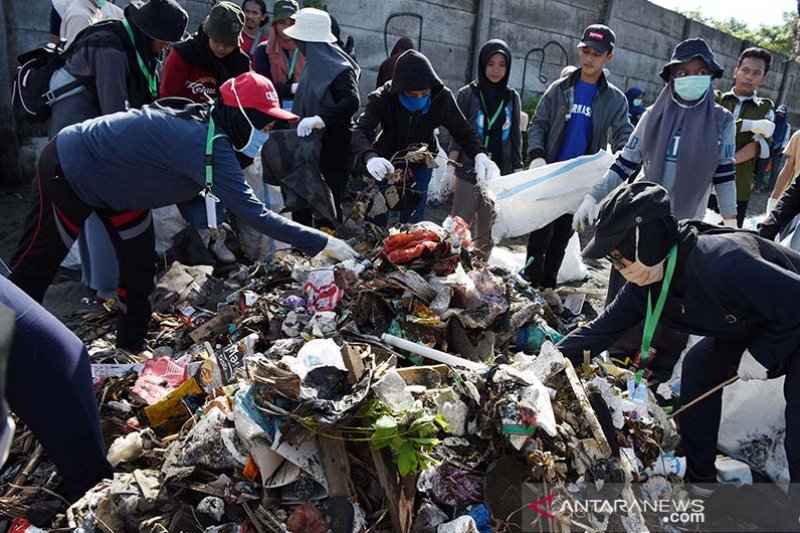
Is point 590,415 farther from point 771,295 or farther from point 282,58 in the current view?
point 282,58

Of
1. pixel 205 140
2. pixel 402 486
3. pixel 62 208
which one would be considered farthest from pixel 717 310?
pixel 62 208

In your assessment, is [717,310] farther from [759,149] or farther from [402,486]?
[759,149]

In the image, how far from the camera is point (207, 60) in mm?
4055

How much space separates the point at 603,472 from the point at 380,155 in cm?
269

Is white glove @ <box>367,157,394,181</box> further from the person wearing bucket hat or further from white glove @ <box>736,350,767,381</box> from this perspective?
the person wearing bucket hat

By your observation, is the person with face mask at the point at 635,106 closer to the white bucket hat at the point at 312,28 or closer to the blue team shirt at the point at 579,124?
the blue team shirt at the point at 579,124

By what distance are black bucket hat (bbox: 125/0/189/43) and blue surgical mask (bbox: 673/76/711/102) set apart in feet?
9.97

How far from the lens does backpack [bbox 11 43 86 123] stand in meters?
3.54

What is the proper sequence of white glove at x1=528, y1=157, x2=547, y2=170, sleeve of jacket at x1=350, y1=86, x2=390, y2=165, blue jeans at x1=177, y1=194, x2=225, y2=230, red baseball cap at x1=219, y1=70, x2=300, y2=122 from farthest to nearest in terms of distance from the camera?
white glove at x1=528, y1=157, x2=547, y2=170, sleeve of jacket at x1=350, y1=86, x2=390, y2=165, blue jeans at x1=177, y1=194, x2=225, y2=230, red baseball cap at x1=219, y1=70, x2=300, y2=122

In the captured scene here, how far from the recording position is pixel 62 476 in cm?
217

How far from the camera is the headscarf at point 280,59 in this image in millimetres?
4965

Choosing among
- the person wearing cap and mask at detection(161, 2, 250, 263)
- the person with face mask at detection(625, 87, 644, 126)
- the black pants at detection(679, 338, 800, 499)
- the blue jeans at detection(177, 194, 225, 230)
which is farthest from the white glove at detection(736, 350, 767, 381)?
the person with face mask at detection(625, 87, 644, 126)

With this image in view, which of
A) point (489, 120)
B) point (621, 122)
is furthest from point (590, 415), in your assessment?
point (489, 120)

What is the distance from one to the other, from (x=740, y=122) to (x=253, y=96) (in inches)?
181
